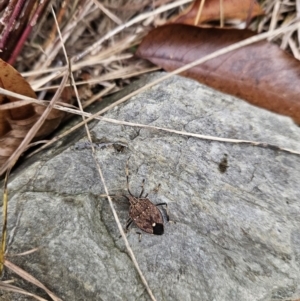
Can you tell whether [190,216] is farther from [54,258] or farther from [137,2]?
[137,2]

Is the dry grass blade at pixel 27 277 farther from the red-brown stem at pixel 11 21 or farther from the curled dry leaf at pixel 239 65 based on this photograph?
the curled dry leaf at pixel 239 65

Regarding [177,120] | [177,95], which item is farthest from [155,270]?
[177,95]

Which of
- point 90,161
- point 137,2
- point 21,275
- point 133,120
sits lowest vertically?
point 21,275

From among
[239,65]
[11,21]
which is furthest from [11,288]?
[239,65]

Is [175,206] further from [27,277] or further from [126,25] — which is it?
[126,25]

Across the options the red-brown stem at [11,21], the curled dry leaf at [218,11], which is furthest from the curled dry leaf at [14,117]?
the curled dry leaf at [218,11]

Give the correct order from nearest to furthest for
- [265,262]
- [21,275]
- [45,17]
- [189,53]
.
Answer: [21,275] → [265,262] → [189,53] → [45,17]
